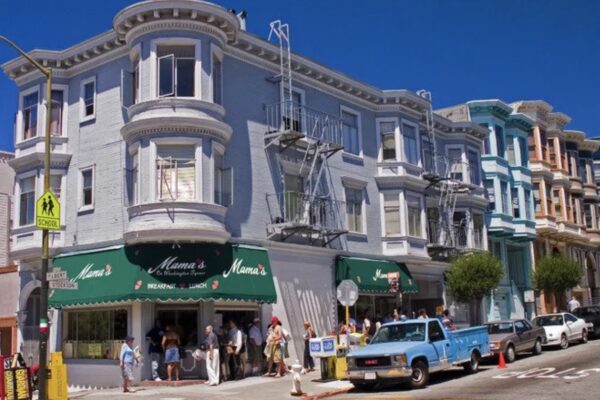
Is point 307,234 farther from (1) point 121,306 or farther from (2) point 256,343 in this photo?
(1) point 121,306

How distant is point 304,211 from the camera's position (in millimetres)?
26875

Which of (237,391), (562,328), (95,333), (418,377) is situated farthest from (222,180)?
(562,328)

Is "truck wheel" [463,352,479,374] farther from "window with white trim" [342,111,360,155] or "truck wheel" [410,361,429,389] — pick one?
"window with white trim" [342,111,360,155]

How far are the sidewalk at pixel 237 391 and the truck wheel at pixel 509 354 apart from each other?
6.33 m

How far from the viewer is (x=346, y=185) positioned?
2942 cm

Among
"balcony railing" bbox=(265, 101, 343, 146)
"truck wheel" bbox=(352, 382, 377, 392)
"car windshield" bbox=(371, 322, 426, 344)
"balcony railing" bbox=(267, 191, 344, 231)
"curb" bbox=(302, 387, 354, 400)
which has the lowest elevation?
"curb" bbox=(302, 387, 354, 400)

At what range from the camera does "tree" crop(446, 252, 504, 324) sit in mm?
32531

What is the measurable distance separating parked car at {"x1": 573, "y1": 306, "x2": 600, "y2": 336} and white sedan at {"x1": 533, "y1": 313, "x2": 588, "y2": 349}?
91.0 inches

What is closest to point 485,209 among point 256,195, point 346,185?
point 346,185

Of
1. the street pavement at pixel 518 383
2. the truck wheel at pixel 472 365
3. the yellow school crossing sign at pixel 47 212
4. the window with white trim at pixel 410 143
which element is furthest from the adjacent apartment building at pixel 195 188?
the yellow school crossing sign at pixel 47 212

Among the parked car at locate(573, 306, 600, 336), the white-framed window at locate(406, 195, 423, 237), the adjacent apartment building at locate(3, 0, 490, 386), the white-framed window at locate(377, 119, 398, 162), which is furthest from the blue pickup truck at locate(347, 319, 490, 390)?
the parked car at locate(573, 306, 600, 336)

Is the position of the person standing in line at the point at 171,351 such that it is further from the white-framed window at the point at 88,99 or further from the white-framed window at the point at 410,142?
the white-framed window at the point at 410,142

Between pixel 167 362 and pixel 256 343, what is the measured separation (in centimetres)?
331

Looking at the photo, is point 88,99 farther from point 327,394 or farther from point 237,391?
point 327,394
